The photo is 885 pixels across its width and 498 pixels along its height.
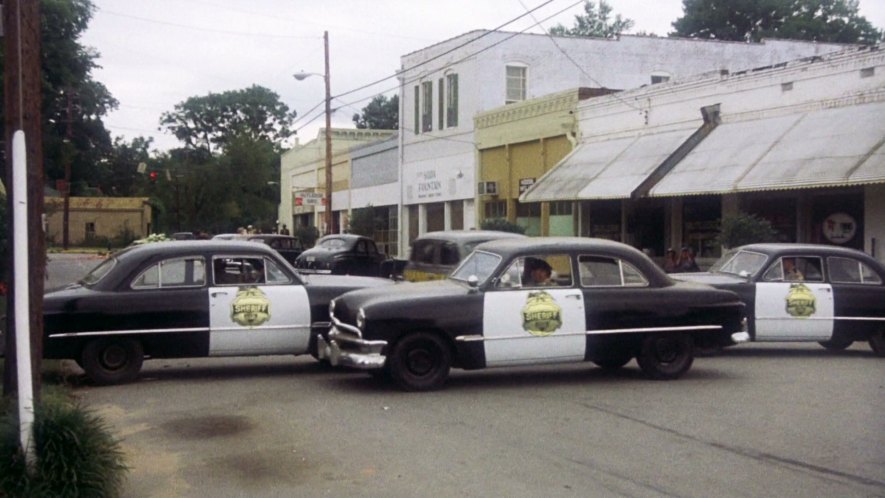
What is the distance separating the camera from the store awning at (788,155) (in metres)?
19.0

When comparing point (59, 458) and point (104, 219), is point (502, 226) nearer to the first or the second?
point (59, 458)

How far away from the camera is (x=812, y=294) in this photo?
13727mm

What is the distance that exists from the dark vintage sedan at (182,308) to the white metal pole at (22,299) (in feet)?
15.0

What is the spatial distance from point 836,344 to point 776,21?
5382cm

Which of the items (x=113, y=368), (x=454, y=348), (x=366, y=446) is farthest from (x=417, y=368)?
(x=113, y=368)

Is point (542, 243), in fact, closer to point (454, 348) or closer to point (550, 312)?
point (550, 312)

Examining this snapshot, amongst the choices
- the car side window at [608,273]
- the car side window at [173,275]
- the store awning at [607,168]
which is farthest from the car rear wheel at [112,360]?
the store awning at [607,168]

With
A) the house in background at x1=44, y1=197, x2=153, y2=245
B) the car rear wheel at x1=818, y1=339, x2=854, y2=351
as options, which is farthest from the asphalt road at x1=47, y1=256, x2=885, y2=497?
the house in background at x1=44, y1=197, x2=153, y2=245

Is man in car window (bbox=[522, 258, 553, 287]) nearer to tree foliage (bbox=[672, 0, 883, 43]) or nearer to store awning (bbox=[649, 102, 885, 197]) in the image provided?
store awning (bbox=[649, 102, 885, 197])

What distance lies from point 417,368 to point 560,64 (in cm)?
2771

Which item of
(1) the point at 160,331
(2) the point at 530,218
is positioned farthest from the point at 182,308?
(2) the point at 530,218

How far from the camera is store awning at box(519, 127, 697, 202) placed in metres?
25.3

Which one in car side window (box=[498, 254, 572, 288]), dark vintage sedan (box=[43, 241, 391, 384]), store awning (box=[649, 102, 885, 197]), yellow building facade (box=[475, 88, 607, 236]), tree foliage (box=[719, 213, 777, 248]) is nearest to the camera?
car side window (box=[498, 254, 572, 288])

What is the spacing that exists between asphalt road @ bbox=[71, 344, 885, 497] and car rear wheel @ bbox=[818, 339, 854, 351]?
125 cm
